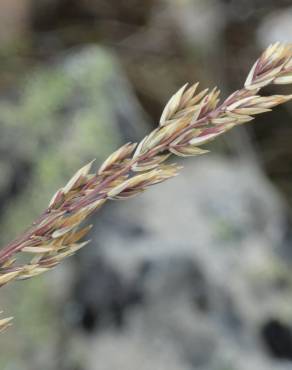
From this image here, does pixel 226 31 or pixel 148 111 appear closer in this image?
pixel 148 111

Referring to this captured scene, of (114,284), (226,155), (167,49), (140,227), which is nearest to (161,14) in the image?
(167,49)

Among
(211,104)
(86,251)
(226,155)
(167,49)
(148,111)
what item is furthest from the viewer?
(167,49)

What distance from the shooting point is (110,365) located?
140 centimetres

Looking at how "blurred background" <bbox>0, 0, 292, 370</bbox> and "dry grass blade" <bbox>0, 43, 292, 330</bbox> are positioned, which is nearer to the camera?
"dry grass blade" <bbox>0, 43, 292, 330</bbox>

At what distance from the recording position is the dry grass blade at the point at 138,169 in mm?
441

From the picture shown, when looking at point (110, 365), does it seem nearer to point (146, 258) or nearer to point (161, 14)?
point (146, 258)

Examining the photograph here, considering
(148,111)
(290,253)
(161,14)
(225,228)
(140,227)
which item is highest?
(161,14)

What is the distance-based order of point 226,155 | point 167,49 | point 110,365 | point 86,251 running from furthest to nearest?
point 167,49 → point 226,155 → point 86,251 → point 110,365

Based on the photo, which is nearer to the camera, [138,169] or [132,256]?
[138,169]

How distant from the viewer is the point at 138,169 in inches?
17.5

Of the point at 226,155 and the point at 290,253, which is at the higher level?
the point at 226,155

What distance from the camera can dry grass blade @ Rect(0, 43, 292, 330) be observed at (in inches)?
17.4

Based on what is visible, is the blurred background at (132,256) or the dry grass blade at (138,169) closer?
the dry grass blade at (138,169)

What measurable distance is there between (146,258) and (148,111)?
128cm
